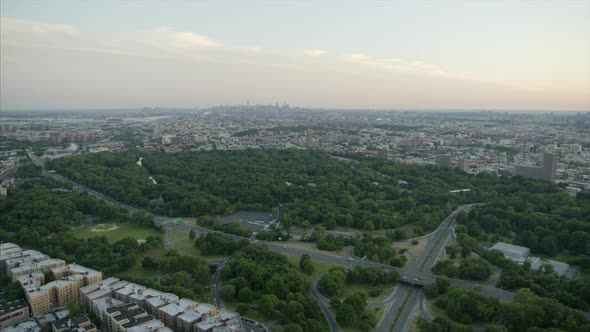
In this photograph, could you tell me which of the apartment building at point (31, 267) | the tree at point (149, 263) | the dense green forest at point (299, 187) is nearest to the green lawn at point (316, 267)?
the dense green forest at point (299, 187)

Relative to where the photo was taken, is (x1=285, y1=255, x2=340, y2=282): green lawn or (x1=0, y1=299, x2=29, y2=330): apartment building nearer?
(x1=0, y1=299, x2=29, y2=330): apartment building

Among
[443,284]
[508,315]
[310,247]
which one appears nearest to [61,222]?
[310,247]

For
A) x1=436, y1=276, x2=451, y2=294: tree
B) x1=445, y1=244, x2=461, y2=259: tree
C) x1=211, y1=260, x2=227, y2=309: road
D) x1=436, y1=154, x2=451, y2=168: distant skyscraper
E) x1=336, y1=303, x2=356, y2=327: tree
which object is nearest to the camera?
x1=336, y1=303, x2=356, y2=327: tree

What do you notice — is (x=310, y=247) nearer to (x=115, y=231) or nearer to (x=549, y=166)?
(x=115, y=231)

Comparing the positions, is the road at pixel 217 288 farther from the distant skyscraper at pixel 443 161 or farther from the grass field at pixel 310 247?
the distant skyscraper at pixel 443 161

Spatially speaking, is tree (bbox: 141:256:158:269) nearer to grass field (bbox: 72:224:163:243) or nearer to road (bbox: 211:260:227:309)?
road (bbox: 211:260:227:309)

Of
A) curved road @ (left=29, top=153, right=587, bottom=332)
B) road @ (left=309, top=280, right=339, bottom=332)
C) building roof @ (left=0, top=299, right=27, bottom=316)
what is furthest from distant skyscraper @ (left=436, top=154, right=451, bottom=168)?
building roof @ (left=0, top=299, right=27, bottom=316)

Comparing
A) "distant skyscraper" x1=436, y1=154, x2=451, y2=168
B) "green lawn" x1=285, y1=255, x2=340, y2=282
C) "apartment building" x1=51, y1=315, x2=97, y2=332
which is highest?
"distant skyscraper" x1=436, y1=154, x2=451, y2=168
